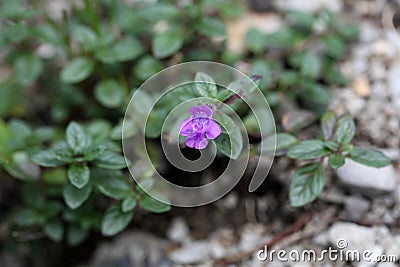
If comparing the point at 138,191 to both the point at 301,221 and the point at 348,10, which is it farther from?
the point at 348,10

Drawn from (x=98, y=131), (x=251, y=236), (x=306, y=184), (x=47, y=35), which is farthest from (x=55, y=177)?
(x=306, y=184)

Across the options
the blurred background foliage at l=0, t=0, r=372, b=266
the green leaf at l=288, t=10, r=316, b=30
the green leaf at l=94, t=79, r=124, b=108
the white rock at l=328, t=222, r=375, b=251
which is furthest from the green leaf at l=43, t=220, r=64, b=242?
the green leaf at l=288, t=10, r=316, b=30

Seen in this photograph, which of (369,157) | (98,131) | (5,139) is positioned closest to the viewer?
(369,157)

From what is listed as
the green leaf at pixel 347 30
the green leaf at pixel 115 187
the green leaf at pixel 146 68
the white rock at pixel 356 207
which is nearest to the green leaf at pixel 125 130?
the green leaf at pixel 115 187

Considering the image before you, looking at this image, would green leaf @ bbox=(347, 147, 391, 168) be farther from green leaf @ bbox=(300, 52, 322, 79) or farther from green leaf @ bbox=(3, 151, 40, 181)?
green leaf @ bbox=(3, 151, 40, 181)

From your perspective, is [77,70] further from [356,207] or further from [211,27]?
[356,207]

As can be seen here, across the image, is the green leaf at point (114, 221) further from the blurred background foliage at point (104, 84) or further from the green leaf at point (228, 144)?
the green leaf at point (228, 144)
